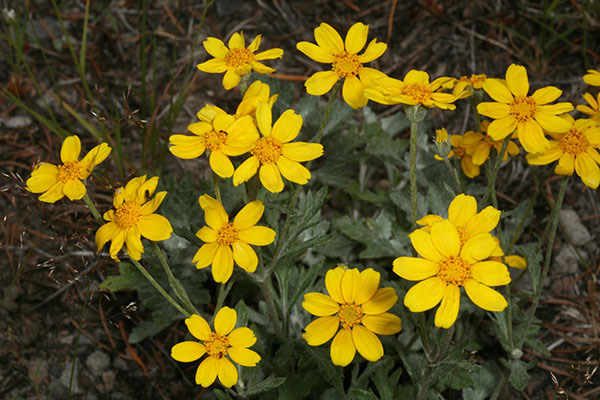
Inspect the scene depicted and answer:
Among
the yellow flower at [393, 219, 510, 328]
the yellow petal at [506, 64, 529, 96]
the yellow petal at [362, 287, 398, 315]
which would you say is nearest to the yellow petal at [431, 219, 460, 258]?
the yellow flower at [393, 219, 510, 328]

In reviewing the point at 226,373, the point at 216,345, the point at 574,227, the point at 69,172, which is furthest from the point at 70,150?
the point at 574,227

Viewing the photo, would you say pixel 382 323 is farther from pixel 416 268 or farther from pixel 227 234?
pixel 227 234

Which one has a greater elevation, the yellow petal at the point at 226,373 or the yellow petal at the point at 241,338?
the yellow petal at the point at 241,338

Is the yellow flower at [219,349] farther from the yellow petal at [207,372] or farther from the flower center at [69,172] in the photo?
the flower center at [69,172]

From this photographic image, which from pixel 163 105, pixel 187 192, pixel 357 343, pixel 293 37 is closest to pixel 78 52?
pixel 163 105

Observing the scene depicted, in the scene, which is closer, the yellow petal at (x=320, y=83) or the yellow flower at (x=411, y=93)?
the yellow flower at (x=411, y=93)

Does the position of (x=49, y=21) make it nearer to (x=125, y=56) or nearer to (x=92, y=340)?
(x=125, y=56)

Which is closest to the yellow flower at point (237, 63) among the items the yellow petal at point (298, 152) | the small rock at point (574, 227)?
the yellow petal at point (298, 152)
